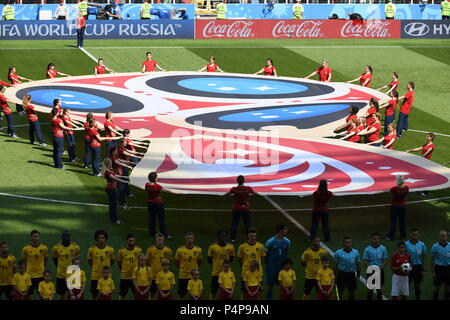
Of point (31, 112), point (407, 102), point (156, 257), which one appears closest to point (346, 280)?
point (156, 257)

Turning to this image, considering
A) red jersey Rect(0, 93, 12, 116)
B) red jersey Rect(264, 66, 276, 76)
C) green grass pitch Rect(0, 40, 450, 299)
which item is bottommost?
green grass pitch Rect(0, 40, 450, 299)

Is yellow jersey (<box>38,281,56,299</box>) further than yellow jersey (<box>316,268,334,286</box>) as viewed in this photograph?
No

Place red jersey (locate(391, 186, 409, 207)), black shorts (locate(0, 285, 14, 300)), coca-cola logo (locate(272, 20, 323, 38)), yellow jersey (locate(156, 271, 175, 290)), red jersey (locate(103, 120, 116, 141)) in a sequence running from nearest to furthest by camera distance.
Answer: yellow jersey (locate(156, 271, 175, 290))
black shorts (locate(0, 285, 14, 300))
red jersey (locate(391, 186, 409, 207))
red jersey (locate(103, 120, 116, 141))
coca-cola logo (locate(272, 20, 323, 38))

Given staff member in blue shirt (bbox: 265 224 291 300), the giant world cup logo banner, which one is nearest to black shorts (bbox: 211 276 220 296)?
staff member in blue shirt (bbox: 265 224 291 300)

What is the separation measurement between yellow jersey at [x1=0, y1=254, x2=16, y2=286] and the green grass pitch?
248 centimetres

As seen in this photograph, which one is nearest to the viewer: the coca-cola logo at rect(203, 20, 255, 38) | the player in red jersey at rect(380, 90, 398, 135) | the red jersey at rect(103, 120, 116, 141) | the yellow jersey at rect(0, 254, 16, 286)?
the yellow jersey at rect(0, 254, 16, 286)

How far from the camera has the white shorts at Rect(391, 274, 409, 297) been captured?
731 inches

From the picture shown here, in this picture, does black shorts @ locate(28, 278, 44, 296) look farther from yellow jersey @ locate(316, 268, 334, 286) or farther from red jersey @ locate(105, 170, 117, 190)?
yellow jersey @ locate(316, 268, 334, 286)

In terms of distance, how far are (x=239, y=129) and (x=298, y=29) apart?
29361mm

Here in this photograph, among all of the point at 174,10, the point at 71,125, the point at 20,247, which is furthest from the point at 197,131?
the point at 174,10

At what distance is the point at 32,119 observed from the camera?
31719 millimetres

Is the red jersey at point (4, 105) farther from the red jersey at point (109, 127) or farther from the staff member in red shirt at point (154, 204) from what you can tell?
the staff member in red shirt at point (154, 204)

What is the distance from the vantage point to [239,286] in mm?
19812
